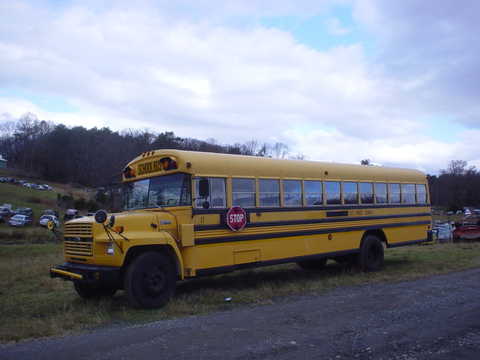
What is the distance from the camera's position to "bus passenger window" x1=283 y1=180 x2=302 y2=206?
9.95 m

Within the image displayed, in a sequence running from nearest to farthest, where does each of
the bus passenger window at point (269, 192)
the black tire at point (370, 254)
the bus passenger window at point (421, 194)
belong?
the bus passenger window at point (269, 192), the black tire at point (370, 254), the bus passenger window at point (421, 194)

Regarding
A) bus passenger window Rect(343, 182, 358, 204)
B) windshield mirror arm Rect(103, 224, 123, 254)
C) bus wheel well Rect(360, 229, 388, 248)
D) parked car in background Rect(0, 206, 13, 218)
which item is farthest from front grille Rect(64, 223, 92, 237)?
parked car in background Rect(0, 206, 13, 218)

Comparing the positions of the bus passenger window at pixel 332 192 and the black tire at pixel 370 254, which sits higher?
the bus passenger window at pixel 332 192

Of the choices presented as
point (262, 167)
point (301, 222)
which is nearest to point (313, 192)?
point (301, 222)

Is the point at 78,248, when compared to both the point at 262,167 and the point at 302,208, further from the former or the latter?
the point at 302,208

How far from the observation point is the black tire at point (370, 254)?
1164 centimetres

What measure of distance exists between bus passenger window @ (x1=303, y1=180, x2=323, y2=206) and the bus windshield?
3222mm

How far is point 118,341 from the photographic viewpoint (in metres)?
5.61

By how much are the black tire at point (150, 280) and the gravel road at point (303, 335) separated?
38.0 inches

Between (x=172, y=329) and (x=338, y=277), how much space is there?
18.9 ft

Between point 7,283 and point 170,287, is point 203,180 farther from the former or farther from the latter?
point 7,283

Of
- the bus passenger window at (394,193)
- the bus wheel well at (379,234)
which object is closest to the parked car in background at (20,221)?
the bus wheel well at (379,234)

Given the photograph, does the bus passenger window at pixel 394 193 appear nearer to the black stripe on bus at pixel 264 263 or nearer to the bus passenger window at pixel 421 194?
the bus passenger window at pixel 421 194

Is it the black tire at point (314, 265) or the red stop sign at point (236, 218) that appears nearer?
the red stop sign at point (236, 218)
